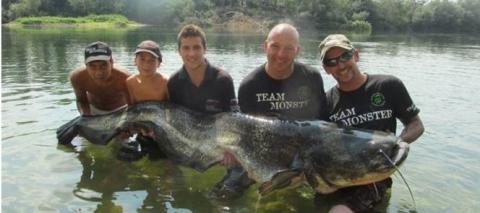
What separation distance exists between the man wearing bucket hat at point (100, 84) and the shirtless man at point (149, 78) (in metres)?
0.62

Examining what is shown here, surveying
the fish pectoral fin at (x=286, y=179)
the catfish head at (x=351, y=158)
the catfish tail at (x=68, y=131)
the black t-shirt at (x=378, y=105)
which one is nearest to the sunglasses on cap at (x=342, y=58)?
the black t-shirt at (x=378, y=105)

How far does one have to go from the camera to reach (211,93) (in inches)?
251

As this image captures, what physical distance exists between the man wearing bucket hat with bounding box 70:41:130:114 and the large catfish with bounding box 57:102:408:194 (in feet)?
2.56

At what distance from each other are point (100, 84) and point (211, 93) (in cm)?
239

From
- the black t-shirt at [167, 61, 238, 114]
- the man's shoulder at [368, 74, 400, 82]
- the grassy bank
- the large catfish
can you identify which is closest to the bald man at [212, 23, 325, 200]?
the large catfish

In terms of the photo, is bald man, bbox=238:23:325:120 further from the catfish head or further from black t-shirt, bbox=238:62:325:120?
the catfish head

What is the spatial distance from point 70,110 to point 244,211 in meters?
7.12

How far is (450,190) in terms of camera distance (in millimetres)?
6918

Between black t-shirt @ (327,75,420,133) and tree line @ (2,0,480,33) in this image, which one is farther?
tree line @ (2,0,480,33)

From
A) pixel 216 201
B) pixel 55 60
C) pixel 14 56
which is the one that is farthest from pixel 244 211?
pixel 14 56

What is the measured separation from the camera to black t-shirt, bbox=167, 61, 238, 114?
6.37 meters

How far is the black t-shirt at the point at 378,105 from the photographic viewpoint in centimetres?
517

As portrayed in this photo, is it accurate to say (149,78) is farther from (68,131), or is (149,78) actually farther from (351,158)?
(351,158)

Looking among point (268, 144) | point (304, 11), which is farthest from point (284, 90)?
point (304, 11)
